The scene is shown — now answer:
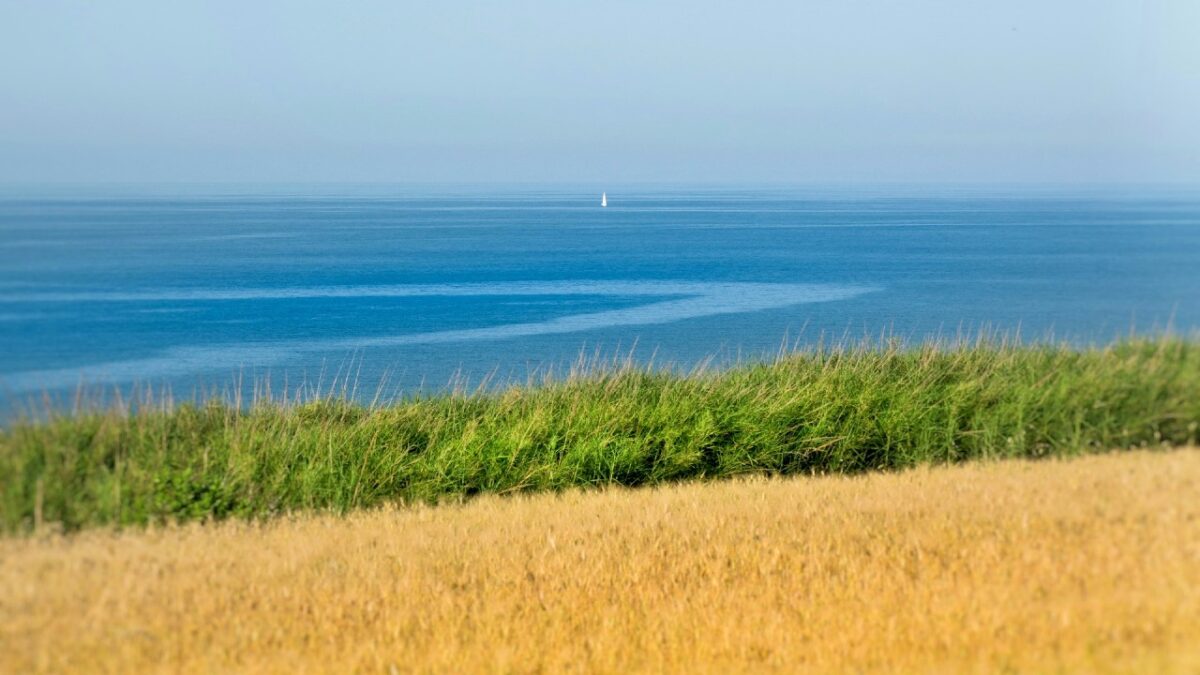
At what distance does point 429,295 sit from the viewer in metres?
67.2

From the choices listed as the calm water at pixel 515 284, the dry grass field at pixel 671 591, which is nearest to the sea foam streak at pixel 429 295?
the calm water at pixel 515 284

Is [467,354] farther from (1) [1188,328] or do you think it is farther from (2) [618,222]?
(2) [618,222]

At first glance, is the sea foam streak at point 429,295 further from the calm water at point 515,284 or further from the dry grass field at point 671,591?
the dry grass field at point 671,591

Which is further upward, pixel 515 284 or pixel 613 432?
pixel 613 432

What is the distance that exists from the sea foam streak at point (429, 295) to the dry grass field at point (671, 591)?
117cm

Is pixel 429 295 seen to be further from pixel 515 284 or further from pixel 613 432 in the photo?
pixel 613 432

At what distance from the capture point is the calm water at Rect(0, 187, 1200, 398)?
24.4 feet

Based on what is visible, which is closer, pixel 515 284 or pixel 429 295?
pixel 429 295

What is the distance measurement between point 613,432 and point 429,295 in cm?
5484

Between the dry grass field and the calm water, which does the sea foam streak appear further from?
the dry grass field

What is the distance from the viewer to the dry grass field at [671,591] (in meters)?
6.51

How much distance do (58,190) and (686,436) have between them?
763 centimetres

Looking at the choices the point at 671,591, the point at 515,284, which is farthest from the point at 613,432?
A: the point at 515,284

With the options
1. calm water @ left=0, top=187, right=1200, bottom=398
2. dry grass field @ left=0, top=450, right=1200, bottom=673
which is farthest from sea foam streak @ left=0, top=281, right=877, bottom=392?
dry grass field @ left=0, top=450, right=1200, bottom=673
